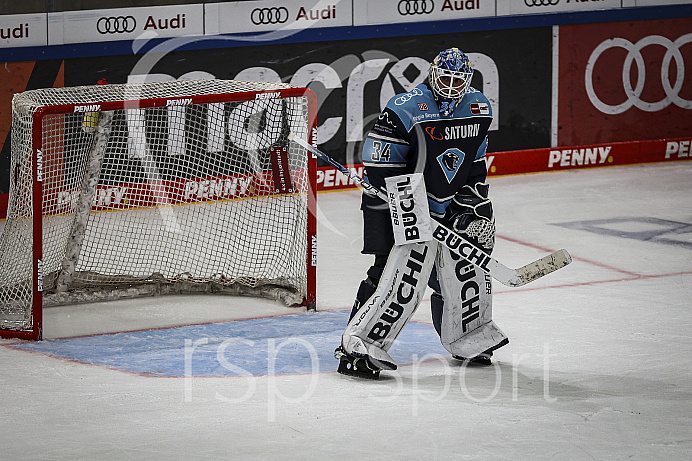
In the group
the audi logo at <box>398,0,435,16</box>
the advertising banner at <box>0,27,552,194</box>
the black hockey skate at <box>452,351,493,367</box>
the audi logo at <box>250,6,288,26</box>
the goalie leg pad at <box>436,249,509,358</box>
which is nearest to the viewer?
the goalie leg pad at <box>436,249,509,358</box>

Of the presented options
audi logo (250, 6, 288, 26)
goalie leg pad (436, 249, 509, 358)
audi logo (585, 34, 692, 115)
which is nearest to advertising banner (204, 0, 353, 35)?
audi logo (250, 6, 288, 26)

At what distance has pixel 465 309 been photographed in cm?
580

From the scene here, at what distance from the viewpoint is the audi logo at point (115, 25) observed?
10031 millimetres

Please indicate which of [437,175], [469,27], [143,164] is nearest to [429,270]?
[437,175]

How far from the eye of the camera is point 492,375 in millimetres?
5734

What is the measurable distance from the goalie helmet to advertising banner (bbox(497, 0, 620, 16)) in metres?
6.22

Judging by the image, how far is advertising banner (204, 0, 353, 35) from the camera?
34.3ft

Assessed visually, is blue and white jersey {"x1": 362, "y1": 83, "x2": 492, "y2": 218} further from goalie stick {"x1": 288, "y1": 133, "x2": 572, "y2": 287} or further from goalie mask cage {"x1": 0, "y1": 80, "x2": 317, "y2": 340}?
goalie mask cage {"x1": 0, "y1": 80, "x2": 317, "y2": 340}

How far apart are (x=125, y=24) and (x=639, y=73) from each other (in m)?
5.43

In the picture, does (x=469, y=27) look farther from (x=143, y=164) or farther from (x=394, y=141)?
(x=394, y=141)

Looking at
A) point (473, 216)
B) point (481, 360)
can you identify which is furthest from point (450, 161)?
point (481, 360)

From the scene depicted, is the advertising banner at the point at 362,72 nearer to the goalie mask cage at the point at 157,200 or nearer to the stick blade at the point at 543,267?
the goalie mask cage at the point at 157,200

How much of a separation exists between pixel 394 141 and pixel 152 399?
164 centimetres

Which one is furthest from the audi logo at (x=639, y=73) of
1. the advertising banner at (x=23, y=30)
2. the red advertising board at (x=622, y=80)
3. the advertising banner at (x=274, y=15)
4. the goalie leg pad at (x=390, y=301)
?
the goalie leg pad at (x=390, y=301)
